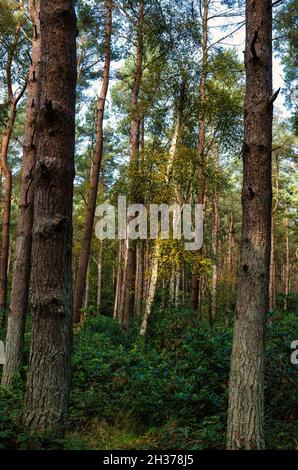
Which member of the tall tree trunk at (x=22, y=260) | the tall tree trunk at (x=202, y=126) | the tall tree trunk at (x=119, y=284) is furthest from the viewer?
the tall tree trunk at (x=119, y=284)

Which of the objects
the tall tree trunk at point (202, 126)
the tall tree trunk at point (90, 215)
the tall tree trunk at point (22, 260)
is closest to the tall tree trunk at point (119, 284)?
the tall tree trunk at point (202, 126)

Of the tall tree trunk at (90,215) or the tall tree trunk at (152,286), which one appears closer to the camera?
the tall tree trunk at (152,286)

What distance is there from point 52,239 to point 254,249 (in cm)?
221

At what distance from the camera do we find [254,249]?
15.2 ft

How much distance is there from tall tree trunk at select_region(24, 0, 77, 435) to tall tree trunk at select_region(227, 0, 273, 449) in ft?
5.93

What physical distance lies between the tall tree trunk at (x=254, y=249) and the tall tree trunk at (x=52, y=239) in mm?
1809

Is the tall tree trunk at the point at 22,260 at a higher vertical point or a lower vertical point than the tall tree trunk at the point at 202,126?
lower

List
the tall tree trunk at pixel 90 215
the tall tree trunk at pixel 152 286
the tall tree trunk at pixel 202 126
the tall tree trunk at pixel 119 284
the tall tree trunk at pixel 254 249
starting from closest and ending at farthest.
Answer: the tall tree trunk at pixel 254 249 → the tall tree trunk at pixel 152 286 → the tall tree trunk at pixel 90 215 → the tall tree trunk at pixel 202 126 → the tall tree trunk at pixel 119 284

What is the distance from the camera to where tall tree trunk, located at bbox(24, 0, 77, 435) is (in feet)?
12.2

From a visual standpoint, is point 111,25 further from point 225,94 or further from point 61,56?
point 61,56

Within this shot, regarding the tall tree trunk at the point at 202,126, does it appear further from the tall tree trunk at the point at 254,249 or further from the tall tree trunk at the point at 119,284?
the tall tree trunk at the point at 119,284

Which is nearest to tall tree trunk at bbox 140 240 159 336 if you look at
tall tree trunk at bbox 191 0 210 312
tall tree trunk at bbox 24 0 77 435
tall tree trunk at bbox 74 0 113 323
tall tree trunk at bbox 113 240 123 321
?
tall tree trunk at bbox 191 0 210 312

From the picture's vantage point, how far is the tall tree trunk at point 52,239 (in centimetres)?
372

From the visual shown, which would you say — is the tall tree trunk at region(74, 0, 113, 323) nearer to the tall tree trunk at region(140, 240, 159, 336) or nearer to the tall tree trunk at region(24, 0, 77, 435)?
the tall tree trunk at region(140, 240, 159, 336)
